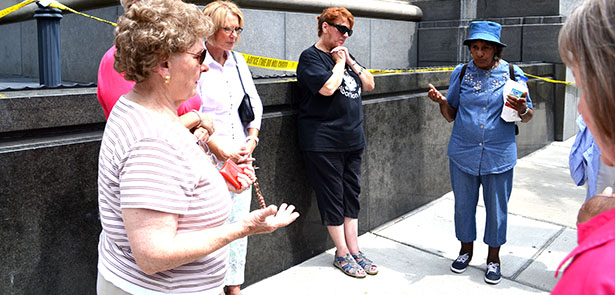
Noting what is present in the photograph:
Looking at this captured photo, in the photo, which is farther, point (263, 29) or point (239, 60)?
point (263, 29)

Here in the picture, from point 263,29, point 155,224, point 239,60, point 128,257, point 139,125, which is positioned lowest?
point 128,257

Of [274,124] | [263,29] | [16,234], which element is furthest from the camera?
[263,29]

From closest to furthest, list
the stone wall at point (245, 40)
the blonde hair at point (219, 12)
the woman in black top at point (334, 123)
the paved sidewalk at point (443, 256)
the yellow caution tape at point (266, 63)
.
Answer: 1. the blonde hair at point (219, 12)
2. the woman in black top at point (334, 123)
3. the paved sidewalk at point (443, 256)
4. the yellow caution tape at point (266, 63)
5. the stone wall at point (245, 40)

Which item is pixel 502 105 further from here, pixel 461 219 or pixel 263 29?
pixel 263 29

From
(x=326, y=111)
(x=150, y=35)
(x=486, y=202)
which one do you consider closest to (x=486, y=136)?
(x=486, y=202)

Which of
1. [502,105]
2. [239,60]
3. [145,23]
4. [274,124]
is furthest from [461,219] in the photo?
[145,23]

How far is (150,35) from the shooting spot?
176cm

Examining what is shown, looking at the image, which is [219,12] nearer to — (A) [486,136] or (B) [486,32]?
(B) [486,32]

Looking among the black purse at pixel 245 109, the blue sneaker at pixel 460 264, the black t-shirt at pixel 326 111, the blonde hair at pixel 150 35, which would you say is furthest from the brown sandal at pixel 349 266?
the blonde hair at pixel 150 35

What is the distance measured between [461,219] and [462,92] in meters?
1.01

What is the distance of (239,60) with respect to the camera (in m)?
3.70

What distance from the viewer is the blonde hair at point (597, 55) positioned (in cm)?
111

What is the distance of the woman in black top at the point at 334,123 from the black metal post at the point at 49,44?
72.8 inches

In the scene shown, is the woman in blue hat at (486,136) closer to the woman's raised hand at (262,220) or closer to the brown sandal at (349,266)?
the brown sandal at (349,266)
